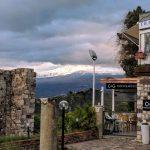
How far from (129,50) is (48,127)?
27.0 meters

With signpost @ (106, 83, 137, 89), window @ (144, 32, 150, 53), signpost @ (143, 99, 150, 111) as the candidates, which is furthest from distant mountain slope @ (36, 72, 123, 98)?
signpost @ (143, 99, 150, 111)

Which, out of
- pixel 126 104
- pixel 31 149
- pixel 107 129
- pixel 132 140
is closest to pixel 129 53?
pixel 126 104

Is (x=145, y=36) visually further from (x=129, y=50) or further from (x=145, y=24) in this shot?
(x=129, y=50)

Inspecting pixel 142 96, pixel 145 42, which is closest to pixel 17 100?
pixel 142 96

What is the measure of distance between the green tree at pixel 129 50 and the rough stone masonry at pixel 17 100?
17.9 meters

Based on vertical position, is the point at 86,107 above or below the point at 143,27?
below

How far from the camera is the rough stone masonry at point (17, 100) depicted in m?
24.5

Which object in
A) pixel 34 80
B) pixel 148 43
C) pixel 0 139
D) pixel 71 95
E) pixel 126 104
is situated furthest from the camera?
pixel 126 104

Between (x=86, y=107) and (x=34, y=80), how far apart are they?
10.1ft

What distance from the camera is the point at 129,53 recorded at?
4216cm

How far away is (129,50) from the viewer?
42094 millimetres

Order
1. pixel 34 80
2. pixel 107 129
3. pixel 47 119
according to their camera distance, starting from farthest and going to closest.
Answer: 1. pixel 107 129
2. pixel 34 80
3. pixel 47 119

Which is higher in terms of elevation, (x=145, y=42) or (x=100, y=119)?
(x=145, y=42)

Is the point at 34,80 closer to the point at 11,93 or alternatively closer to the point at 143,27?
the point at 11,93
